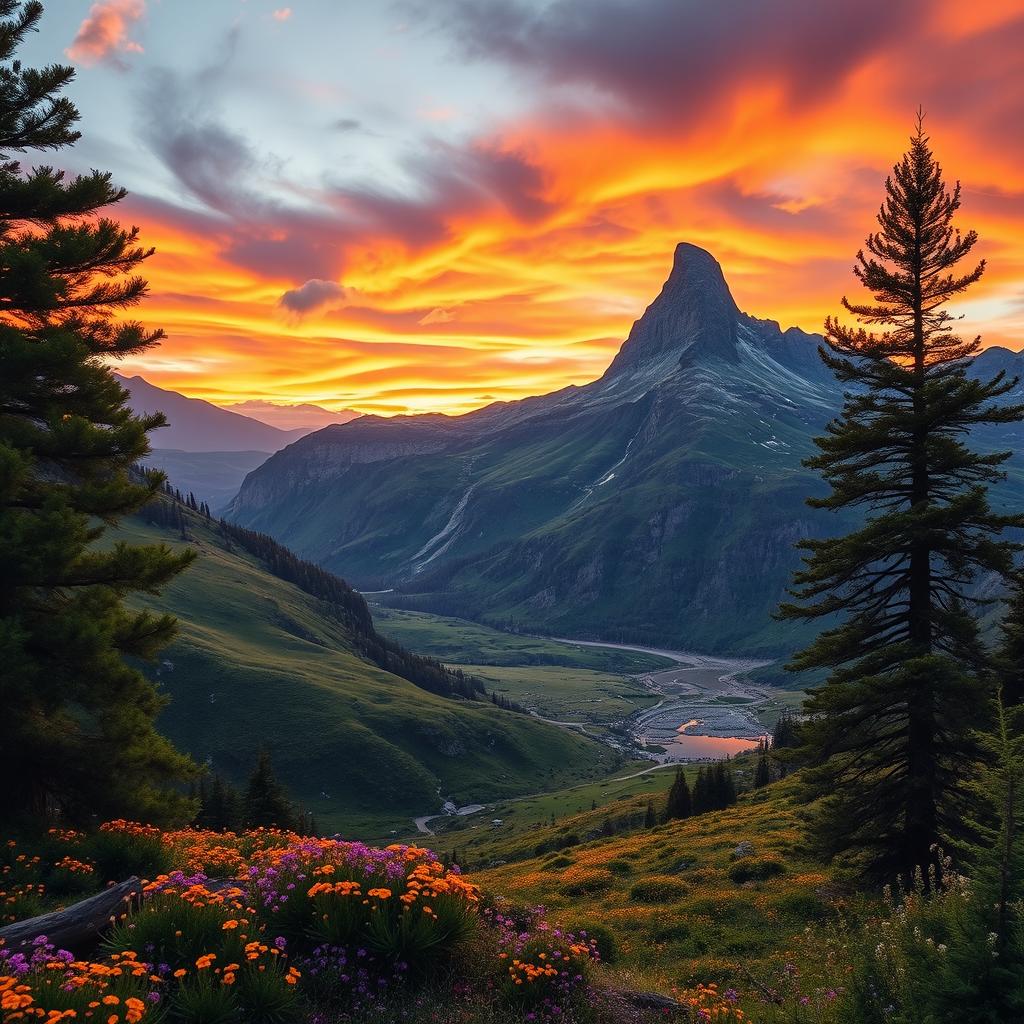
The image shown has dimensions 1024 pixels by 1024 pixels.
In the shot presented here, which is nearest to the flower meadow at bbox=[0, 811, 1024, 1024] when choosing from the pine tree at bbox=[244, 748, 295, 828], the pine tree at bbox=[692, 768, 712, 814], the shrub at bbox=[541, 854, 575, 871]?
the shrub at bbox=[541, 854, 575, 871]

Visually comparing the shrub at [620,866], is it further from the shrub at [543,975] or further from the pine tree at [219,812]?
the pine tree at [219,812]

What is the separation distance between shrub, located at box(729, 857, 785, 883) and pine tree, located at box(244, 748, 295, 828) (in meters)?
35.9

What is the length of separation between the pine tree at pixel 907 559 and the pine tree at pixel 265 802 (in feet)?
138

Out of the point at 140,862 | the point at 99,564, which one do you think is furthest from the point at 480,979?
the point at 99,564

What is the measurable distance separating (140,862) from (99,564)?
877 centimetres

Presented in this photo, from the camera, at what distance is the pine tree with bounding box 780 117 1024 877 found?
946 inches

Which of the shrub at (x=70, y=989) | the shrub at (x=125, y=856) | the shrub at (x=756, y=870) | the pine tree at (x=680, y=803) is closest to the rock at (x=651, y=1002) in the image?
the shrub at (x=70, y=989)

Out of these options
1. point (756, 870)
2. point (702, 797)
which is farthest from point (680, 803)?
point (756, 870)

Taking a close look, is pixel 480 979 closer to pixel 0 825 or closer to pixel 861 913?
pixel 0 825

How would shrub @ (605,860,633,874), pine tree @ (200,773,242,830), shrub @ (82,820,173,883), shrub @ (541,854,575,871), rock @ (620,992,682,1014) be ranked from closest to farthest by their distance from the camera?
rock @ (620,992,682,1014) → shrub @ (82,820,173,883) → shrub @ (605,860,633,874) → shrub @ (541,854,575,871) → pine tree @ (200,773,242,830)

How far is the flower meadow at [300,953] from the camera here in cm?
800

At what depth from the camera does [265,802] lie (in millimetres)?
54000

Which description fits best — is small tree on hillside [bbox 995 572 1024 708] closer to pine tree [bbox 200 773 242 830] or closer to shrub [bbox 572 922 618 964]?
shrub [bbox 572 922 618 964]

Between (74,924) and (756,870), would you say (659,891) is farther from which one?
(74,924)
